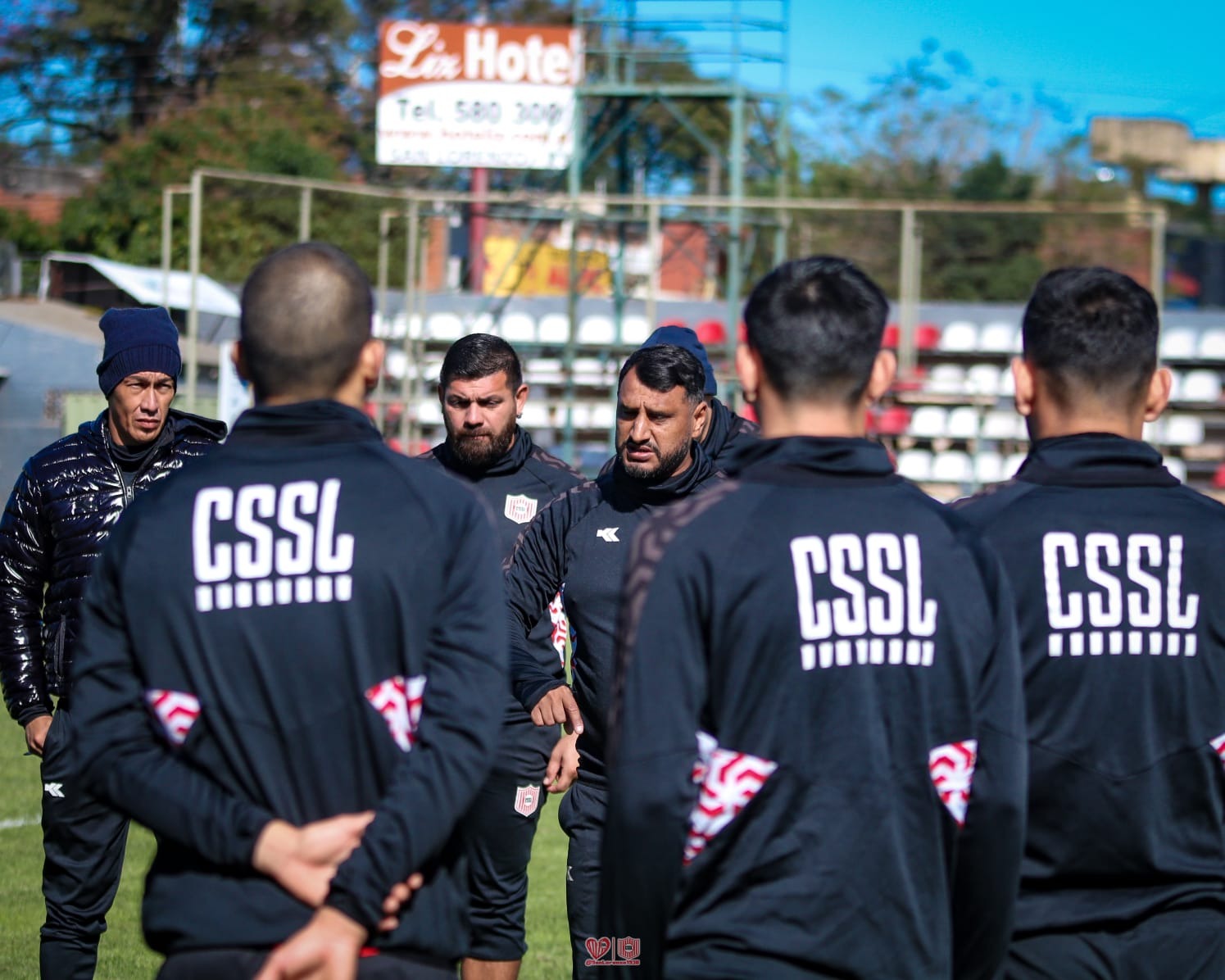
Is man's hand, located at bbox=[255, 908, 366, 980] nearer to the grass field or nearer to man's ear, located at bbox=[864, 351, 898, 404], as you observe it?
man's ear, located at bbox=[864, 351, 898, 404]

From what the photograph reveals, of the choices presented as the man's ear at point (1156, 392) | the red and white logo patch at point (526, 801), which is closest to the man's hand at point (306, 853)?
the man's ear at point (1156, 392)

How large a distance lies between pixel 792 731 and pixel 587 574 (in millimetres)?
2483

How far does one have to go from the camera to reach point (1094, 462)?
10.2 ft

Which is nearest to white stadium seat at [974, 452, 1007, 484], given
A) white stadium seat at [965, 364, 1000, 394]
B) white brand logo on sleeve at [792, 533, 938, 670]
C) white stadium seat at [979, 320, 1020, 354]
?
white stadium seat at [965, 364, 1000, 394]

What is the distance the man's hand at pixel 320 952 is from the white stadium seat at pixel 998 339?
21230 millimetres

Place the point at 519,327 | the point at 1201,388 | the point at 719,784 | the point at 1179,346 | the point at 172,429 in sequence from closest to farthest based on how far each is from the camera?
the point at 719,784, the point at 172,429, the point at 1201,388, the point at 1179,346, the point at 519,327

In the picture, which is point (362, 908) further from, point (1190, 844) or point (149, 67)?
point (149, 67)

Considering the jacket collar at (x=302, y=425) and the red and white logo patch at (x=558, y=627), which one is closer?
the jacket collar at (x=302, y=425)

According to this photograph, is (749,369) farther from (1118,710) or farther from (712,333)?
(712,333)

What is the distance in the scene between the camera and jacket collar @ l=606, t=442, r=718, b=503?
5.17m

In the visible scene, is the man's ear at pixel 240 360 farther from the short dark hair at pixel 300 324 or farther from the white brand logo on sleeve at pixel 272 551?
the white brand logo on sleeve at pixel 272 551

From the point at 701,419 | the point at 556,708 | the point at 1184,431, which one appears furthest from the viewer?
the point at 1184,431

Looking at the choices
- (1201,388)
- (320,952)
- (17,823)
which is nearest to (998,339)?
(1201,388)

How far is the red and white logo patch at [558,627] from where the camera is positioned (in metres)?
5.81
